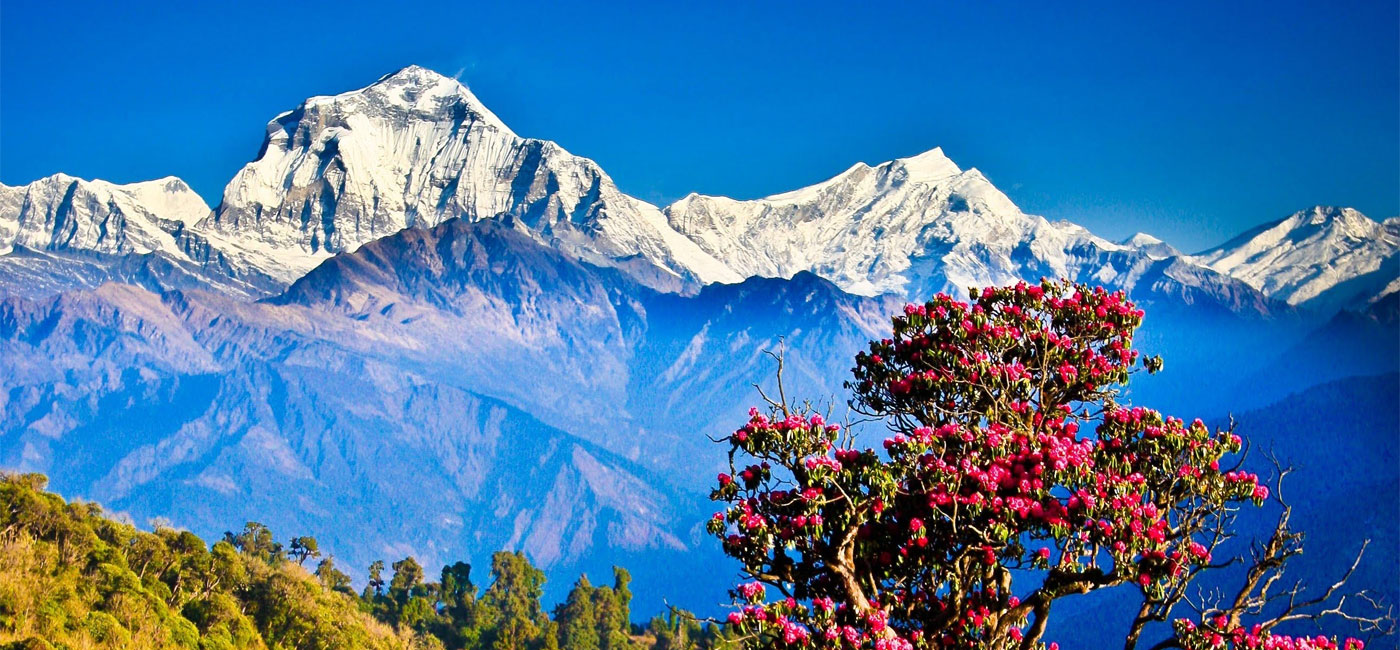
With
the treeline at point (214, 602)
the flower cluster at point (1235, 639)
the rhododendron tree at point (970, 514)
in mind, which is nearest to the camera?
the flower cluster at point (1235, 639)

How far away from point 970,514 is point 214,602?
181 feet

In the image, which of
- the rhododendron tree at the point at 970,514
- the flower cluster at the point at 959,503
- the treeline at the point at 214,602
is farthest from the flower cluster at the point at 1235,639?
the treeline at the point at 214,602

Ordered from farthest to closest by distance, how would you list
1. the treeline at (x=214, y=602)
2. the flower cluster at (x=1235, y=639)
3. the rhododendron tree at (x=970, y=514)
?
the treeline at (x=214, y=602)
the rhododendron tree at (x=970, y=514)
the flower cluster at (x=1235, y=639)

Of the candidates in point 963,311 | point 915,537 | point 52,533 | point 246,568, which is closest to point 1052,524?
point 915,537

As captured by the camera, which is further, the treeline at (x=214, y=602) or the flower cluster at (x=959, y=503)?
the treeline at (x=214, y=602)

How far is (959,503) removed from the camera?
15.1 m

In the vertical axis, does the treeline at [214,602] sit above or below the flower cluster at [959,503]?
above

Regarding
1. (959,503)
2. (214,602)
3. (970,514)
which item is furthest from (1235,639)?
(214,602)

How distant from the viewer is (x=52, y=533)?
66.2m

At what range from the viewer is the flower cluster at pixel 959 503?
593 inches

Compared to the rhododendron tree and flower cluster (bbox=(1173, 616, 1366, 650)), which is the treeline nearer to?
the rhododendron tree

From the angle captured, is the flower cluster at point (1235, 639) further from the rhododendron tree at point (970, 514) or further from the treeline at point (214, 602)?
the treeline at point (214, 602)

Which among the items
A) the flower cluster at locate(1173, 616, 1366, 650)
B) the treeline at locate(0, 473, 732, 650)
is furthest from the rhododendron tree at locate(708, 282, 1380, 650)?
the treeline at locate(0, 473, 732, 650)

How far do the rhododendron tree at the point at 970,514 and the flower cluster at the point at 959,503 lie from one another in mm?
28
